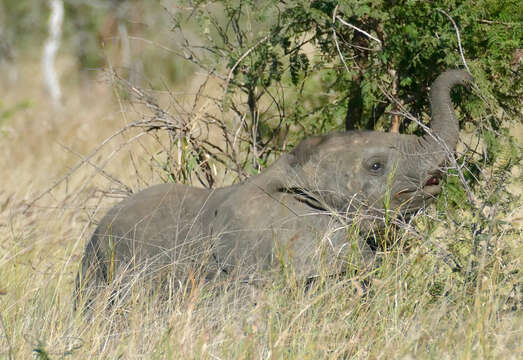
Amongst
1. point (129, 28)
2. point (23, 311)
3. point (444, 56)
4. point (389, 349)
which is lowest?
point (389, 349)

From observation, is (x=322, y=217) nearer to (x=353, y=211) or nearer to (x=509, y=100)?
(x=353, y=211)

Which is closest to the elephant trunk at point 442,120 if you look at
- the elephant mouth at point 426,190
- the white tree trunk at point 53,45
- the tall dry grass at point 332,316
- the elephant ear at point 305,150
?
the elephant mouth at point 426,190

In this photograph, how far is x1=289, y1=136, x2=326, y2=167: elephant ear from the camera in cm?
480

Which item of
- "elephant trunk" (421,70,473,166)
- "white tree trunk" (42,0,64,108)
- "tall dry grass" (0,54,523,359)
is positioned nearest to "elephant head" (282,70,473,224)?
"elephant trunk" (421,70,473,166)

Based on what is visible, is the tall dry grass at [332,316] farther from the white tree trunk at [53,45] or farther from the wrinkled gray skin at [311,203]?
the white tree trunk at [53,45]

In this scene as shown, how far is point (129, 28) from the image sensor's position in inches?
688

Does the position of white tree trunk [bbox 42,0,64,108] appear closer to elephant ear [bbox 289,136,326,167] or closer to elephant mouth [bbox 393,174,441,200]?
elephant ear [bbox 289,136,326,167]

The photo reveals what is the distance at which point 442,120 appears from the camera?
15.2 ft

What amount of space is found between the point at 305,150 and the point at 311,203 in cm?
30

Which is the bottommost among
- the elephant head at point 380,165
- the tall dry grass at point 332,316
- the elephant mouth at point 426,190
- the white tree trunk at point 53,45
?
the tall dry grass at point 332,316

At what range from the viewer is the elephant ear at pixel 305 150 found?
480 cm

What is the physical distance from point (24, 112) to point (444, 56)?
10.7 metres

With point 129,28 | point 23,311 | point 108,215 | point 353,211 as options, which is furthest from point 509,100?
point 129,28

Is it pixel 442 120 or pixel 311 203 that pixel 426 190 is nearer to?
pixel 442 120
